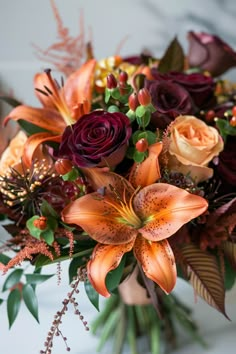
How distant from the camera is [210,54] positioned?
0.91 m

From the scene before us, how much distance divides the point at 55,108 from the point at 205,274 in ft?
1.04

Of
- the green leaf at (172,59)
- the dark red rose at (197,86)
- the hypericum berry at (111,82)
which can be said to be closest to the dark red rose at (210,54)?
the green leaf at (172,59)

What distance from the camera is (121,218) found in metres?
0.58

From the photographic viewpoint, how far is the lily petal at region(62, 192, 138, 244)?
547 mm

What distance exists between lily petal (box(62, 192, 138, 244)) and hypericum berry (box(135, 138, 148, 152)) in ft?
0.25

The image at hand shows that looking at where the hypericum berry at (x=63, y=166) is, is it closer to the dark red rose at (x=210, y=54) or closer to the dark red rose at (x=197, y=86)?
the dark red rose at (x=197, y=86)

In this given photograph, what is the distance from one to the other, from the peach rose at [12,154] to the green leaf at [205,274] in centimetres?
27

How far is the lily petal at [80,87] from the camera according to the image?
0.69 m

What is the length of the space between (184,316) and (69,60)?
52 cm

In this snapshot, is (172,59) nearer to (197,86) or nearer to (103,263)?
(197,86)

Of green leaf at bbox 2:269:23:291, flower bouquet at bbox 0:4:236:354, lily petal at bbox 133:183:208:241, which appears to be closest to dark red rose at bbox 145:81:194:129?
flower bouquet at bbox 0:4:236:354

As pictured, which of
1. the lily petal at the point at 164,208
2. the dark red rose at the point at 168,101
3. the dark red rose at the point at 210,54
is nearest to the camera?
the lily petal at the point at 164,208

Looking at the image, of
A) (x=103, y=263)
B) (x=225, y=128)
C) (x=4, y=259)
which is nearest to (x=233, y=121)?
(x=225, y=128)

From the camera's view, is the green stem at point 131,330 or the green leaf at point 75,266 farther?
the green stem at point 131,330
